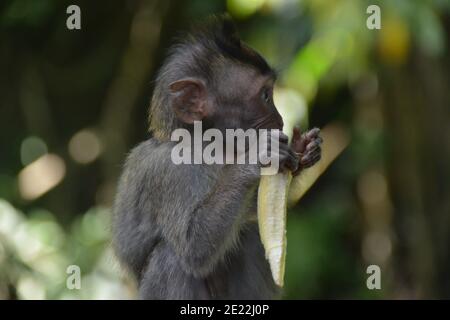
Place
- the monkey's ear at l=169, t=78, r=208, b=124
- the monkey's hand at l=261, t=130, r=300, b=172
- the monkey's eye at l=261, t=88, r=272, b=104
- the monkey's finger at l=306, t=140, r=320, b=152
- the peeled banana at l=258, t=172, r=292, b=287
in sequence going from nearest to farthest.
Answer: the peeled banana at l=258, t=172, r=292, b=287 < the monkey's hand at l=261, t=130, r=300, b=172 < the monkey's finger at l=306, t=140, r=320, b=152 < the monkey's ear at l=169, t=78, r=208, b=124 < the monkey's eye at l=261, t=88, r=272, b=104

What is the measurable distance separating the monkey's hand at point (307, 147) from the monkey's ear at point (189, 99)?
0.55 meters

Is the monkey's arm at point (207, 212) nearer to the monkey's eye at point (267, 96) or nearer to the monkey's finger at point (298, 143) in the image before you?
the monkey's finger at point (298, 143)

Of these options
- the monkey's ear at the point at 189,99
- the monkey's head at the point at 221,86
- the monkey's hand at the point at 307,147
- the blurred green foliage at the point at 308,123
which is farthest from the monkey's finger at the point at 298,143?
the blurred green foliage at the point at 308,123

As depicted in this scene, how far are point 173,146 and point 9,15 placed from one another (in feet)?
15.0

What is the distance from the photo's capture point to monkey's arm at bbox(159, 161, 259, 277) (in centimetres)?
500

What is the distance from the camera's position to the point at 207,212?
200 inches

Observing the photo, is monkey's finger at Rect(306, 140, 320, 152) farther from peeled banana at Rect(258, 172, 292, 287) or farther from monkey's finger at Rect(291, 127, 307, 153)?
peeled banana at Rect(258, 172, 292, 287)

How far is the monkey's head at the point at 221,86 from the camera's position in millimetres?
5207

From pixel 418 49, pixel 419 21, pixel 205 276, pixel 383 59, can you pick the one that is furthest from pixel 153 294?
pixel 418 49

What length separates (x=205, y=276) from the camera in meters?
5.27

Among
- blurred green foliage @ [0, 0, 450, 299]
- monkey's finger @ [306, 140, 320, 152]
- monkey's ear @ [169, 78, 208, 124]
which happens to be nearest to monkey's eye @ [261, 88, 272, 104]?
monkey's ear @ [169, 78, 208, 124]
